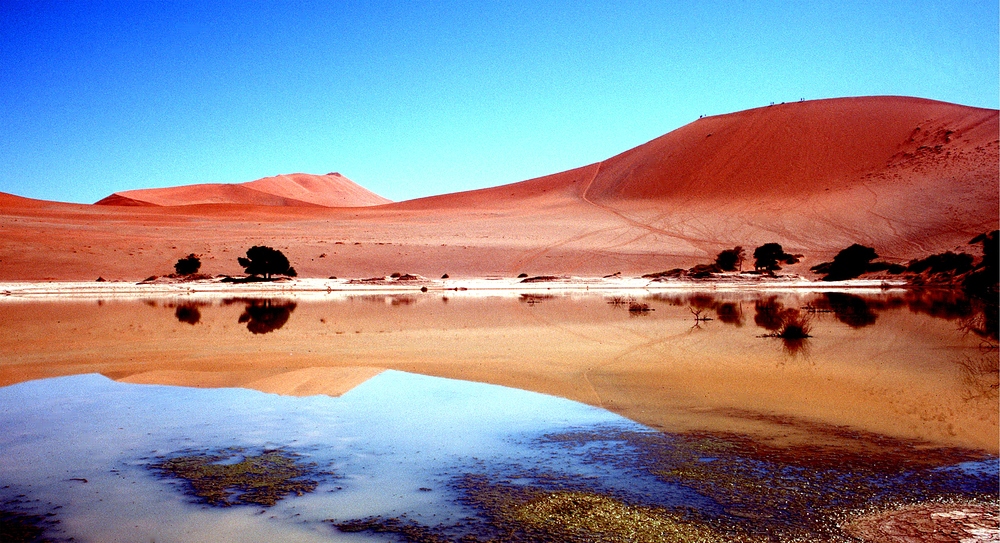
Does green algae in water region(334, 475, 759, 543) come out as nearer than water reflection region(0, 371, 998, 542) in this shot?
Yes

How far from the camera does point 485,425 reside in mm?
6801

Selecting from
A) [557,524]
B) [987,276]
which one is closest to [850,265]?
[987,276]

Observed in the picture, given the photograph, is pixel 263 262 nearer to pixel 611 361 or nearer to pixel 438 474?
pixel 611 361

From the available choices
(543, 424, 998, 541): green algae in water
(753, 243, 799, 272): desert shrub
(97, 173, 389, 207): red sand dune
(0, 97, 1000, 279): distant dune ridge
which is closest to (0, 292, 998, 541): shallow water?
(543, 424, 998, 541): green algae in water

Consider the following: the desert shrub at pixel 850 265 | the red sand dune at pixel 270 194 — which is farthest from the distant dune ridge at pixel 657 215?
the red sand dune at pixel 270 194

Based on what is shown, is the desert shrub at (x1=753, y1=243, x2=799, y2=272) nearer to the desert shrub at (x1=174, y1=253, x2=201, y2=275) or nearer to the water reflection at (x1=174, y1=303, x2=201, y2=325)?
the desert shrub at (x1=174, y1=253, x2=201, y2=275)

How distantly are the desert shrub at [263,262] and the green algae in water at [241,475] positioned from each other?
29.0 m

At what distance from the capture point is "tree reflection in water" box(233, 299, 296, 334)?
1589 cm

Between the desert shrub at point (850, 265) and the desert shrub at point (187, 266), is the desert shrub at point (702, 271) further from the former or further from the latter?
the desert shrub at point (187, 266)

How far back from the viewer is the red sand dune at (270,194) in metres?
110

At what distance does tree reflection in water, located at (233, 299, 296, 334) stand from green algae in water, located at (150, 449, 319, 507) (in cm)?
941

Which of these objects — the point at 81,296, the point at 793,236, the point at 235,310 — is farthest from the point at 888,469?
the point at 793,236

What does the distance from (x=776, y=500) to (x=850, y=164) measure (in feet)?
213

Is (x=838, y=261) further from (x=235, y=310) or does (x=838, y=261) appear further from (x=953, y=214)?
(x=235, y=310)
